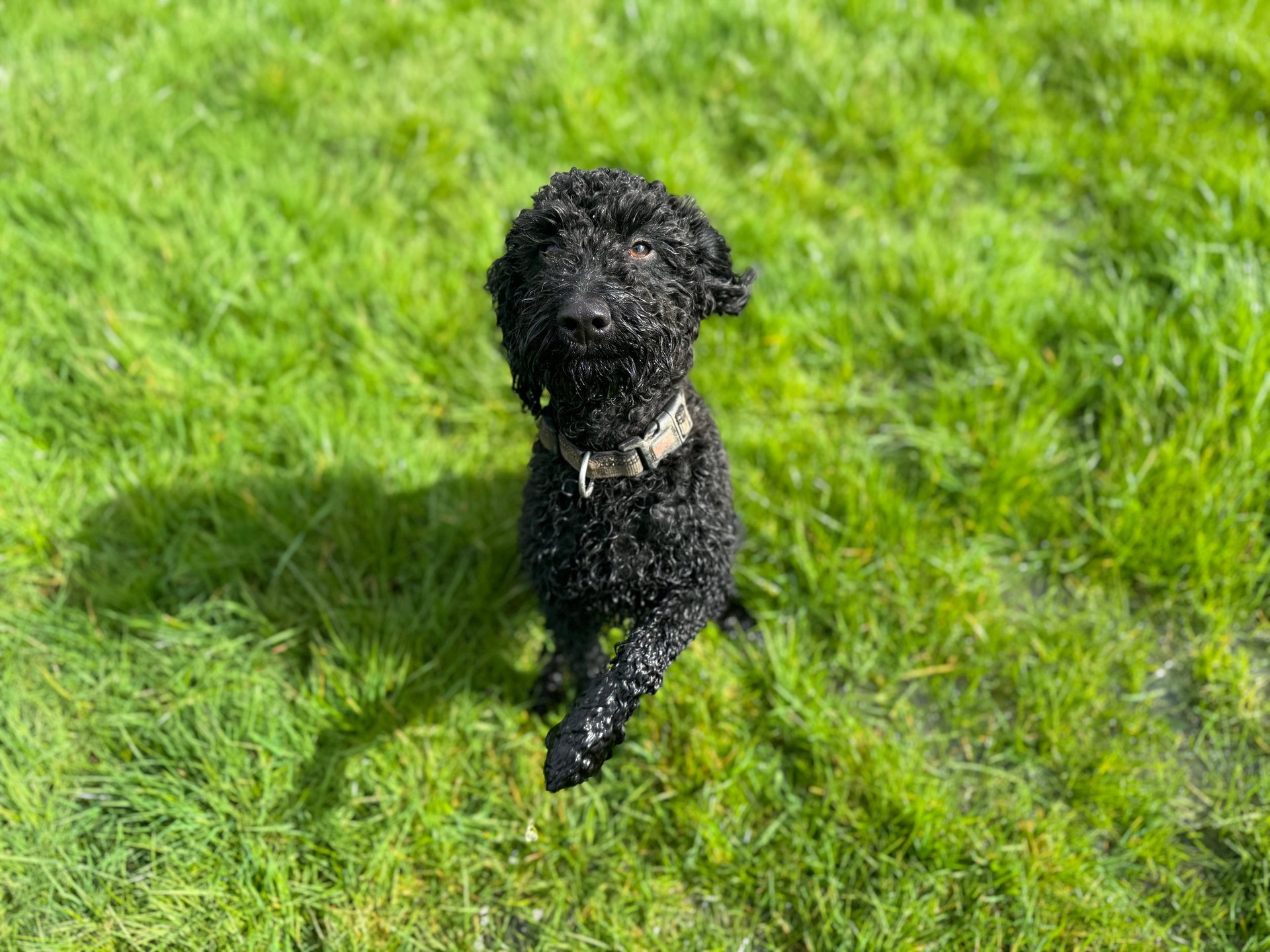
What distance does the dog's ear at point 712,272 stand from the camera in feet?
9.36

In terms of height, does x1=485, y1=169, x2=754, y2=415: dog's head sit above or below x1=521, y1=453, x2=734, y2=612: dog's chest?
above

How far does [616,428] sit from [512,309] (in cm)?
50

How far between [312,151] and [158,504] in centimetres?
259

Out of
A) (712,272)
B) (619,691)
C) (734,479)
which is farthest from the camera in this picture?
(734,479)

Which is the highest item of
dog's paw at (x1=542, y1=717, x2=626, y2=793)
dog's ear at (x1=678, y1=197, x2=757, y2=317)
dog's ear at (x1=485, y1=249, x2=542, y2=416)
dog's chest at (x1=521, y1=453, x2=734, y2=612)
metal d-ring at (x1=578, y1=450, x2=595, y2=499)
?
dog's ear at (x1=678, y1=197, x2=757, y2=317)

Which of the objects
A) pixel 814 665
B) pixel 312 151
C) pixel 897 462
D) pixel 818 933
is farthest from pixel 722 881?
pixel 312 151

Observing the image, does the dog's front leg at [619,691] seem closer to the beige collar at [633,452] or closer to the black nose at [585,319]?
the beige collar at [633,452]

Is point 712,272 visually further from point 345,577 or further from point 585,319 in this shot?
point 345,577

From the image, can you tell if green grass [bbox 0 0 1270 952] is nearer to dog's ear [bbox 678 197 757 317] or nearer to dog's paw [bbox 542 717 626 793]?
dog's paw [bbox 542 717 626 793]

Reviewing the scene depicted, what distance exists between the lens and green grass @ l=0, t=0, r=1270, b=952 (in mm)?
3332

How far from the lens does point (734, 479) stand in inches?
171

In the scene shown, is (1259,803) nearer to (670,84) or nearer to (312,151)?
(670,84)

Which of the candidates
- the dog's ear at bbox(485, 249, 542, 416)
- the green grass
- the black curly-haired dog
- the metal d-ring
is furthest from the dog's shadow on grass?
the dog's ear at bbox(485, 249, 542, 416)

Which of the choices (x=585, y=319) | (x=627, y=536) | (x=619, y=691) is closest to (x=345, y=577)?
(x=627, y=536)
